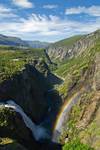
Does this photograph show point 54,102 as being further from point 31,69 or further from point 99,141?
point 99,141

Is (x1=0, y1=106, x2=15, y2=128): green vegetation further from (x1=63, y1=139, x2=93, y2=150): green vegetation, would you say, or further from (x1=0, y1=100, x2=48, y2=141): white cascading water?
(x1=63, y1=139, x2=93, y2=150): green vegetation

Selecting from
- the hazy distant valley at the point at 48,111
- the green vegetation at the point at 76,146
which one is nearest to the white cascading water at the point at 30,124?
the hazy distant valley at the point at 48,111

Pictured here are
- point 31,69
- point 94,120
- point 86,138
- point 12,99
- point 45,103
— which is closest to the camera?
point 86,138

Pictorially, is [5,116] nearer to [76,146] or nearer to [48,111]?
[76,146]

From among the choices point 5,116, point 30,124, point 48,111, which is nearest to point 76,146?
point 5,116

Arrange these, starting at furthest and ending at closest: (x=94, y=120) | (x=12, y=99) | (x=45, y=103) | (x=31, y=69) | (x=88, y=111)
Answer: (x=31, y=69), (x=45, y=103), (x=12, y=99), (x=88, y=111), (x=94, y=120)

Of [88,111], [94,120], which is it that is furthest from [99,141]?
[88,111]

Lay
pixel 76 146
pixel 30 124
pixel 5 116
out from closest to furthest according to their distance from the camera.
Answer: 1. pixel 76 146
2. pixel 5 116
3. pixel 30 124

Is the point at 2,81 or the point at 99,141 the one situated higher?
the point at 2,81

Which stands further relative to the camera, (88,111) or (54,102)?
(54,102)
